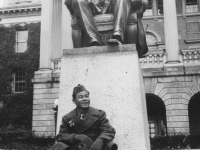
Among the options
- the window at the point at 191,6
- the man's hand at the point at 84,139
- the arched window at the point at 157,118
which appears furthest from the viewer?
the window at the point at 191,6

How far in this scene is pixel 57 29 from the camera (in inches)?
1181

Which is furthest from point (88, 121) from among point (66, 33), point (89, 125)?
point (66, 33)

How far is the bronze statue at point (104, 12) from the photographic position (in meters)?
4.92

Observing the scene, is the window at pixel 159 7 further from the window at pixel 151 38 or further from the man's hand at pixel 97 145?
the man's hand at pixel 97 145

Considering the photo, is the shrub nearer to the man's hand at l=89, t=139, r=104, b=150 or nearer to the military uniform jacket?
the military uniform jacket

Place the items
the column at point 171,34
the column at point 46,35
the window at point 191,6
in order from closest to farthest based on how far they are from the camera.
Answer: the column at point 171,34, the column at point 46,35, the window at point 191,6

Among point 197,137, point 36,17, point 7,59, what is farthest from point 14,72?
point 197,137

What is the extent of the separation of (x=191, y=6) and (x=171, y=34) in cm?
928

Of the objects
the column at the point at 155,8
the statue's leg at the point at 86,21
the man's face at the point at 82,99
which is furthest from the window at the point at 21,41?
the man's face at the point at 82,99

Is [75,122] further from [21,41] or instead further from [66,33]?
[21,41]

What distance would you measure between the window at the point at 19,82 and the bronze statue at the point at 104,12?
30566mm

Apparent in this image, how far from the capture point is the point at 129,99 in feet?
14.4

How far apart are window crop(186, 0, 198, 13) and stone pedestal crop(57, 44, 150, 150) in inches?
1157

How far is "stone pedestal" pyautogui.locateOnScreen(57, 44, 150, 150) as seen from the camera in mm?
4254
